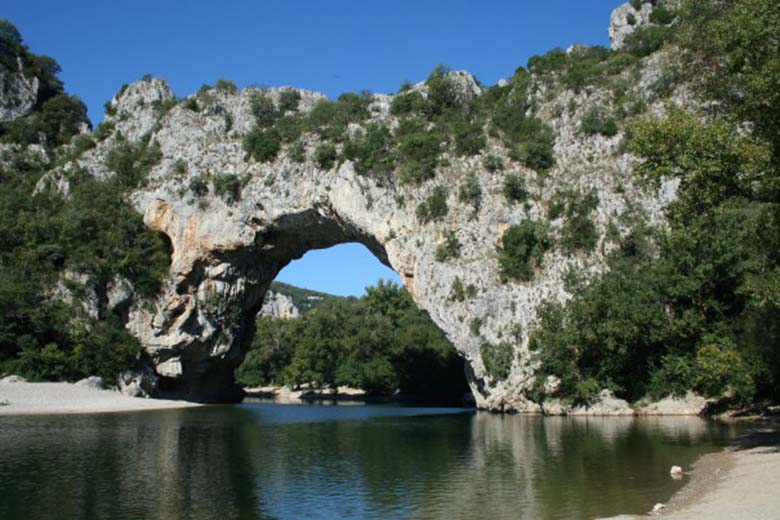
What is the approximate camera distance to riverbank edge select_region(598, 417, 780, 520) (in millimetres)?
12141

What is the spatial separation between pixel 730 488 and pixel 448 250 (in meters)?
33.2

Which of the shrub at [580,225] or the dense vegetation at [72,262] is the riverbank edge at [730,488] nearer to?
the shrub at [580,225]

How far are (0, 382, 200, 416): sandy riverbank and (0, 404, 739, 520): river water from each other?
33.6ft

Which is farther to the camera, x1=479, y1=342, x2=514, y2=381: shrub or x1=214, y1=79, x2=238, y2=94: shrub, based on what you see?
x1=214, y1=79, x2=238, y2=94: shrub

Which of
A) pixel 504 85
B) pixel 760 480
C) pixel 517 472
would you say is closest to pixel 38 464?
pixel 517 472

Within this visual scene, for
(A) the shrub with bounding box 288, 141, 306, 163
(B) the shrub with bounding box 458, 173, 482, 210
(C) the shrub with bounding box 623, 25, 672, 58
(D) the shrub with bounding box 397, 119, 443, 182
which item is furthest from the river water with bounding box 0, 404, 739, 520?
(C) the shrub with bounding box 623, 25, 672, 58

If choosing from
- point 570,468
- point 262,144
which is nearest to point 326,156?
point 262,144

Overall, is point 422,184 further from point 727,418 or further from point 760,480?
point 760,480

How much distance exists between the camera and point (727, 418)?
32812 millimetres

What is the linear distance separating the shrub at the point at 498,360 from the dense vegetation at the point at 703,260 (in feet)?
6.31

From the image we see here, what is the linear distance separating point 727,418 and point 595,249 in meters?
14.8

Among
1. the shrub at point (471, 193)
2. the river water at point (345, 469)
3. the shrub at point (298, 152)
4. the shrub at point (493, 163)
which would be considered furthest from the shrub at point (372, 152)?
the river water at point (345, 469)

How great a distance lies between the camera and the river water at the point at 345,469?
1434cm

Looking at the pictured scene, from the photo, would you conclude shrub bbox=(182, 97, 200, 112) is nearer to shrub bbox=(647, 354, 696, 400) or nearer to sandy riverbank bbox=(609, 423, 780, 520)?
shrub bbox=(647, 354, 696, 400)
